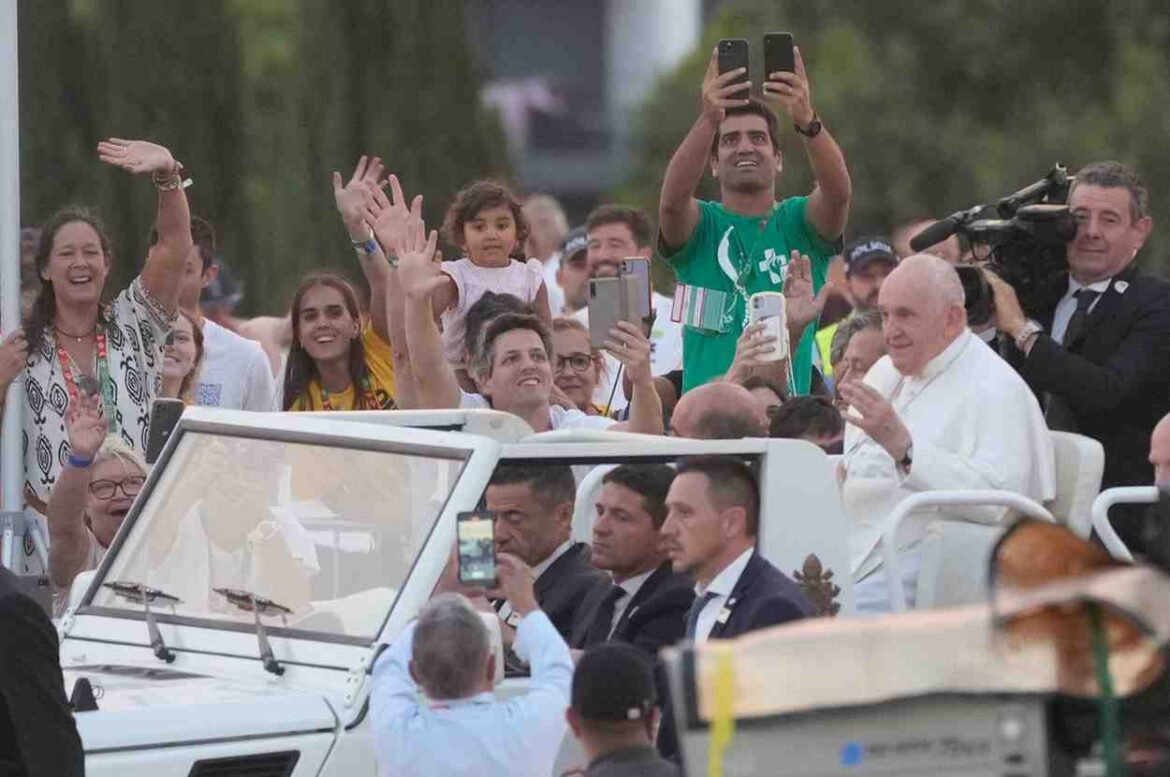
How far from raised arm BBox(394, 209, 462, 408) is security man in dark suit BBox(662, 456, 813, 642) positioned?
162cm

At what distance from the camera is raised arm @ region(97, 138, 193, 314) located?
916cm

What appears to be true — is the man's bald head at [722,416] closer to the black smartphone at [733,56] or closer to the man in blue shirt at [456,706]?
the man in blue shirt at [456,706]

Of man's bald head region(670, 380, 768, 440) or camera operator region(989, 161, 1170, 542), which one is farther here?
camera operator region(989, 161, 1170, 542)

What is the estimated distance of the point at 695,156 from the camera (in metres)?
9.19

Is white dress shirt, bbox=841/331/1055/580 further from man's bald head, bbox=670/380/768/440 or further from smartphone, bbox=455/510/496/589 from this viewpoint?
smartphone, bbox=455/510/496/589

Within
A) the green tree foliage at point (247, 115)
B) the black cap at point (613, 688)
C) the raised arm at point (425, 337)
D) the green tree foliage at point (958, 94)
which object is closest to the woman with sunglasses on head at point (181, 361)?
the raised arm at point (425, 337)

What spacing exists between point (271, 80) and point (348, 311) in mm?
31122

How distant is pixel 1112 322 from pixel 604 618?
91.7 inches

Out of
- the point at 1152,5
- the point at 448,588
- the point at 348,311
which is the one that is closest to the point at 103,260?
the point at 348,311

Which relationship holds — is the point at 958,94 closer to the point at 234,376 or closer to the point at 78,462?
the point at 234,376

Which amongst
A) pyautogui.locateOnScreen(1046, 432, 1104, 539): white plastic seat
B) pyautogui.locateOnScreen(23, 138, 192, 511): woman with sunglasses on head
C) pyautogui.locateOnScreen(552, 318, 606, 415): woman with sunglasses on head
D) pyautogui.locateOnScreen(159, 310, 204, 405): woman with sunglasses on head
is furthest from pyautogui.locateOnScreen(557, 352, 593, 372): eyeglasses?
pyautogui.locateOnScreen(1046, 432, 1104, 539): white plastic seat

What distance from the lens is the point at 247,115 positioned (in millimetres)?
28562

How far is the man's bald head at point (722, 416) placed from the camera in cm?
768

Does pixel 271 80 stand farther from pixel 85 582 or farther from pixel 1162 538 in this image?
pixel 1162 538
